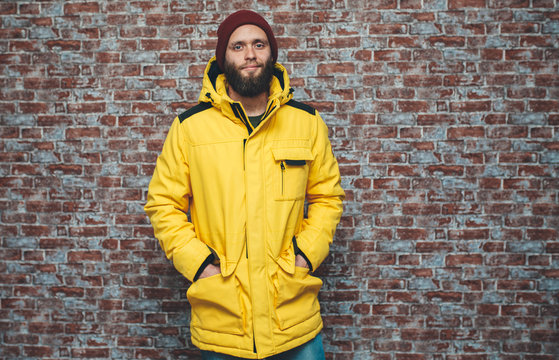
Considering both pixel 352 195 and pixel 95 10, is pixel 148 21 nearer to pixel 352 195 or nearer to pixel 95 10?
pixel 95 10

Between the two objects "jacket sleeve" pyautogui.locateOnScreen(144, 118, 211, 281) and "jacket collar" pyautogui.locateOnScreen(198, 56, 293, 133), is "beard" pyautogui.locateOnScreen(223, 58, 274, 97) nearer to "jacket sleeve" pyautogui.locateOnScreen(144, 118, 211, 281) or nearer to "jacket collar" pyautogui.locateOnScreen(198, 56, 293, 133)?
"jacket collar" pyautogui.locateOnScreen(198, 56, 293, 133)

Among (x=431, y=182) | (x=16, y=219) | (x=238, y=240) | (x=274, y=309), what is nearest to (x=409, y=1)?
(x=431, y=182)

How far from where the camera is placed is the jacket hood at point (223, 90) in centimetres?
181

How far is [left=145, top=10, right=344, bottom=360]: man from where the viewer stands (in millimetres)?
1724

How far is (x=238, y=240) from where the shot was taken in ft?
5.66

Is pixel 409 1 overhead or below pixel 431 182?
overhead

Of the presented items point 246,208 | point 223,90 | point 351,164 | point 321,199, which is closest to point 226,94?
point 223,90

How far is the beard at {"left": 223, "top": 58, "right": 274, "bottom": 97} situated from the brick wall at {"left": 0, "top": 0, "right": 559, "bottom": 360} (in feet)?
2.52

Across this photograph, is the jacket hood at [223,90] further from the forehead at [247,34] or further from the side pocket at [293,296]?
the side pocket at [293,296]

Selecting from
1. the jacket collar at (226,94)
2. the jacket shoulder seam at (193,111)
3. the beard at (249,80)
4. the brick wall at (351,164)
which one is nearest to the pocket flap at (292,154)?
the jacket collar at (226,94)

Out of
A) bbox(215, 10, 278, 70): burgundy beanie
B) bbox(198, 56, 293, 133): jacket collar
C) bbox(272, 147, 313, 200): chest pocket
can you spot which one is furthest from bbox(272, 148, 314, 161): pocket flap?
bbox(215, 10, 278, 70): burgundy beanie

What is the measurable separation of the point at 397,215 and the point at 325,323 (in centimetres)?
89

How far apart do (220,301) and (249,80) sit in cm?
102

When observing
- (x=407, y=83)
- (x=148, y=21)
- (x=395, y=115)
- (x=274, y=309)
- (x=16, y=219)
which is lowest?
(x=274, y=309)
